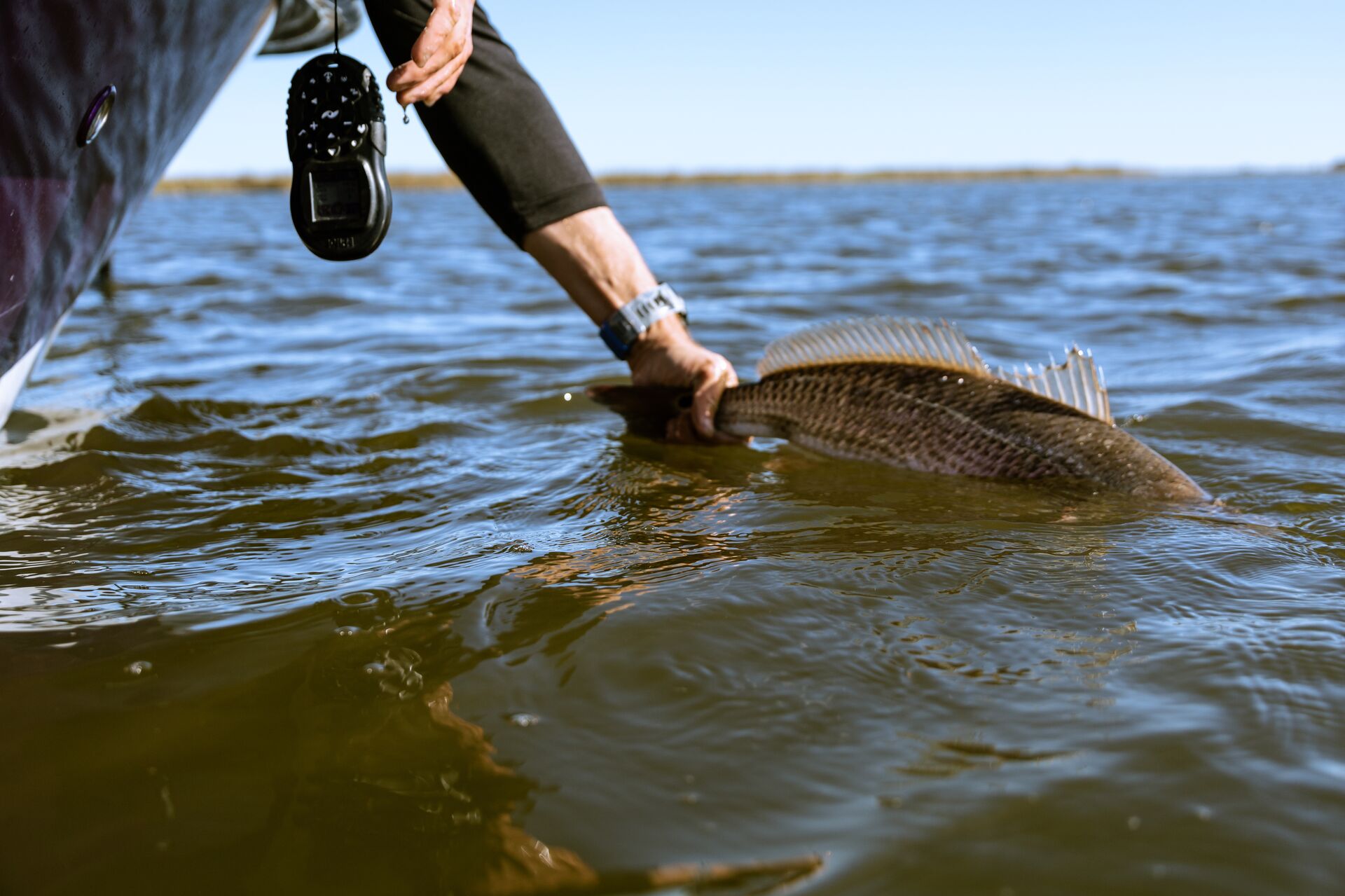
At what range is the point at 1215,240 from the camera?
46.6 ft

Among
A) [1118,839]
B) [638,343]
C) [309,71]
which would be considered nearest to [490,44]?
[309,71]

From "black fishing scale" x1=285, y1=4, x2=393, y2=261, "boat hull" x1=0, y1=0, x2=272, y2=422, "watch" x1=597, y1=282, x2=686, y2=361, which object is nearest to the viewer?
"boat hull" x1=0, y1=0, x2=272, y2=422

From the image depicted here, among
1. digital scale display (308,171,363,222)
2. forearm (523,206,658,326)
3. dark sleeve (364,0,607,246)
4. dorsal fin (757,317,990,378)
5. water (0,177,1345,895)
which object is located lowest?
water (0,177,1345,895)

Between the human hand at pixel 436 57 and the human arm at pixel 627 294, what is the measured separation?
779 mm

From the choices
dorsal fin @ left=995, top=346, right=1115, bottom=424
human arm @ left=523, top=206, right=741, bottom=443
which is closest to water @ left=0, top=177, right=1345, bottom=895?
human arm @ left=523, top=206, right=741, bottom=443

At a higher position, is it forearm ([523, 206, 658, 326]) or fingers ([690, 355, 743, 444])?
forearm ([523, 206, 658, 326])

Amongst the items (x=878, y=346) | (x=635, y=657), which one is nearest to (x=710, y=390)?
(x=878, y=346)

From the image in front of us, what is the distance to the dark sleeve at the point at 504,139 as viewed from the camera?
3201 millimetres

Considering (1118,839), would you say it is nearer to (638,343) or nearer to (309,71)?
(638,343)

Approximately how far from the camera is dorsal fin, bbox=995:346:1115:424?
3.18 metres

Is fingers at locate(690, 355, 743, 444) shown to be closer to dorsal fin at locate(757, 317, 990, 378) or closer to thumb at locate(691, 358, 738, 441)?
thumb at locate(691, 358, 738, 441)

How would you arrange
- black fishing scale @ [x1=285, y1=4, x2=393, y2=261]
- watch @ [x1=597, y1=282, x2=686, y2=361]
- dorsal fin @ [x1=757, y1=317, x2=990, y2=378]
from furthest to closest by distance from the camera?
watch @ [x1=597, y1=282, x2=686, y2=361] → dorsal fin @ [x1=757, y1=317, x2=990, y2=378] → black fishing scale @ [x1=285, y1=4, x2=393, y2=261]

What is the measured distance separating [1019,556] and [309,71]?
2.25 metres

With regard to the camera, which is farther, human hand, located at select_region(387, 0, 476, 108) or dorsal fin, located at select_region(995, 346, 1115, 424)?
dorsal fin, located at select_region(995, 346, 1115, 424)
